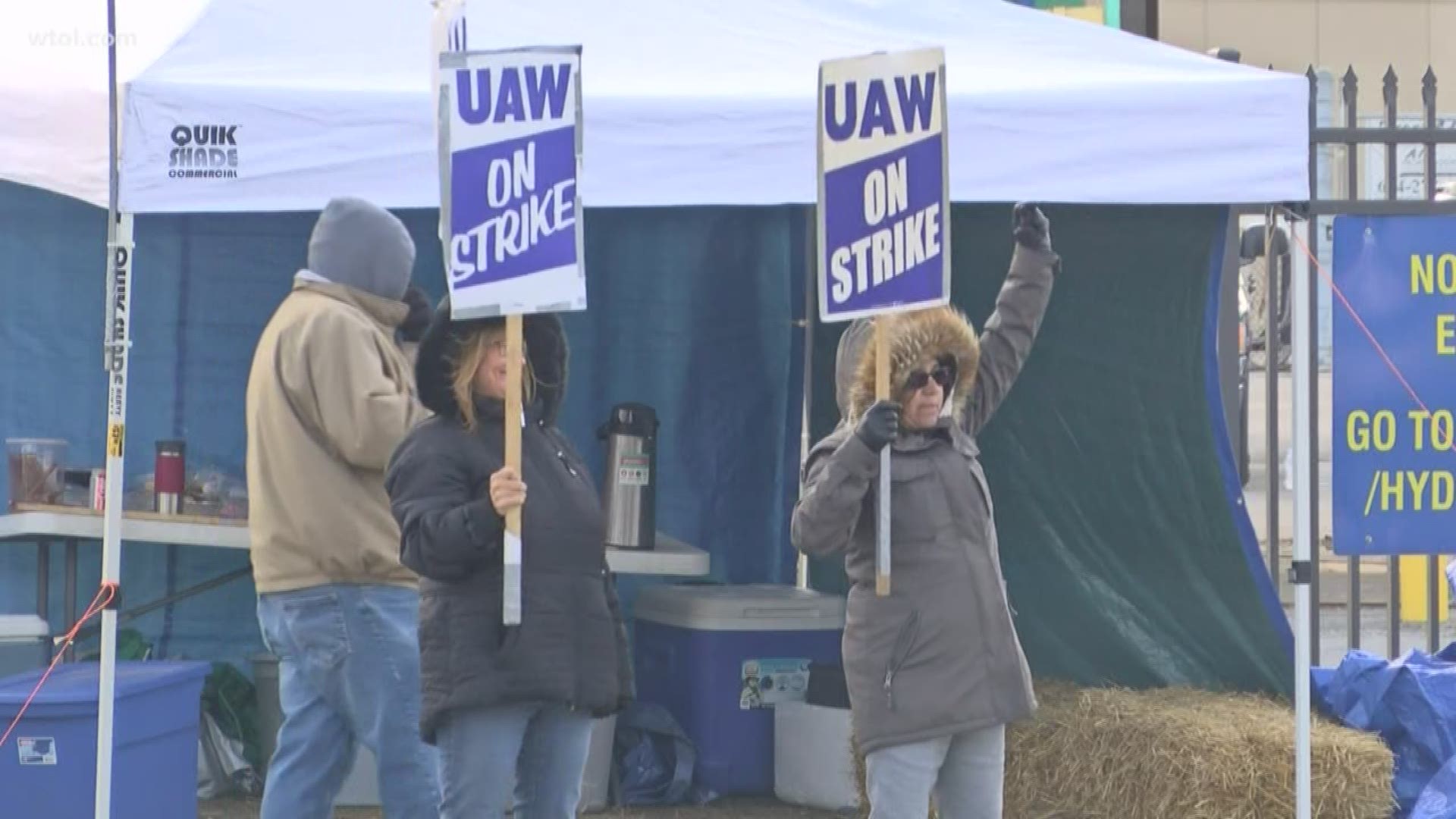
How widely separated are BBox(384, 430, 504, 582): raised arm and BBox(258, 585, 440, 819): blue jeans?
629mm

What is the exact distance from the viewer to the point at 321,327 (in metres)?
5.14

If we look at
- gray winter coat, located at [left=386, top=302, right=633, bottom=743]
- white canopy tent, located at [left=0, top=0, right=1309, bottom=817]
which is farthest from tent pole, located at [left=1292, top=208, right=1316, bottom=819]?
gray winter coat, located at [left=386, top=302, right=633, bottom=743]

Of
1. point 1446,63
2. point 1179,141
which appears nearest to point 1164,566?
point 1179,141

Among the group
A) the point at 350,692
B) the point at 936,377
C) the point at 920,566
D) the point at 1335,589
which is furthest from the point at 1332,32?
the point at 350,692

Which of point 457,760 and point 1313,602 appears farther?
point 1313,602

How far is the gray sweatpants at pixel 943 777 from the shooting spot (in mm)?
4684

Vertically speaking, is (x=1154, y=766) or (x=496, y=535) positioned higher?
(x=496, y=535)

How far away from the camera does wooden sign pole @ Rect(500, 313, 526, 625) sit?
14.3 feet

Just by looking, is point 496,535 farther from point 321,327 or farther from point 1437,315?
point 1437,315

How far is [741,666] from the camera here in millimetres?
7016

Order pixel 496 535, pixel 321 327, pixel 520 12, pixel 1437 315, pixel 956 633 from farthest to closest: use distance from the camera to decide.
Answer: pixel 1437 315 < pixel 520 12 < pixel 321 327 < pixel 956 633 < pixel 496 535

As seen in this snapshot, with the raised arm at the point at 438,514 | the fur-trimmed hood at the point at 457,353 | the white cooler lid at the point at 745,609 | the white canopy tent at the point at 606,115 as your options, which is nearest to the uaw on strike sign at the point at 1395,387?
the white canopy tent at the point at 606,115

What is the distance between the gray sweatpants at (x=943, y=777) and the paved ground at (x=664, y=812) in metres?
2.13

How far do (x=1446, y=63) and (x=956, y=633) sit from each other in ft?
58.1
